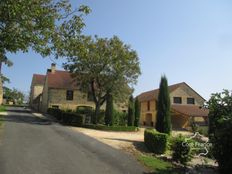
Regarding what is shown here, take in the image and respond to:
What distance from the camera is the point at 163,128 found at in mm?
26109

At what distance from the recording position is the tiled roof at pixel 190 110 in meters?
46.7

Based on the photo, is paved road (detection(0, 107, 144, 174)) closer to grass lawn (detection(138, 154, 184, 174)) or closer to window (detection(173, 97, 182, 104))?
grass lawn (detection(138, 154, 184, 174))

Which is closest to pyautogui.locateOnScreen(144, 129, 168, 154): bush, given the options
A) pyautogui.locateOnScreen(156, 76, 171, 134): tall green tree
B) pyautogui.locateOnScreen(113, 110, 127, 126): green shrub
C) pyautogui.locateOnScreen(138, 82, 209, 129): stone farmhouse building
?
pyautogui.locateOnScreen(156, 76, 171, 134): tall green tree

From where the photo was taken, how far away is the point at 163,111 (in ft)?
87.4

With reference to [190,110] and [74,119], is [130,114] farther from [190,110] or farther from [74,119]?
[190,110]

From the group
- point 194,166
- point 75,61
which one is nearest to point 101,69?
point 75,61

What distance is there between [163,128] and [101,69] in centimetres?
1258

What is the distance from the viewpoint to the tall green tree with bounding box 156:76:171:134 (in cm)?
2619

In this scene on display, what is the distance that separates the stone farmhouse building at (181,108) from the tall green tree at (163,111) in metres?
19.8

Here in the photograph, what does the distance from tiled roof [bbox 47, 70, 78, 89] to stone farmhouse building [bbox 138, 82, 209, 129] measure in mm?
12972

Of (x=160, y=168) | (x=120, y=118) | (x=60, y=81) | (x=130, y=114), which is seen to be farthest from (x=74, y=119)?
(x=160, y=168)

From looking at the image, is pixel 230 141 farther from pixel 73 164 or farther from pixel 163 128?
pixel 163 128

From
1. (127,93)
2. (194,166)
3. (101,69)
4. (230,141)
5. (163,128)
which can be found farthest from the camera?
(127,93)

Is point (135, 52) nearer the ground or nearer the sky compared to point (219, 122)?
nearer the sky
